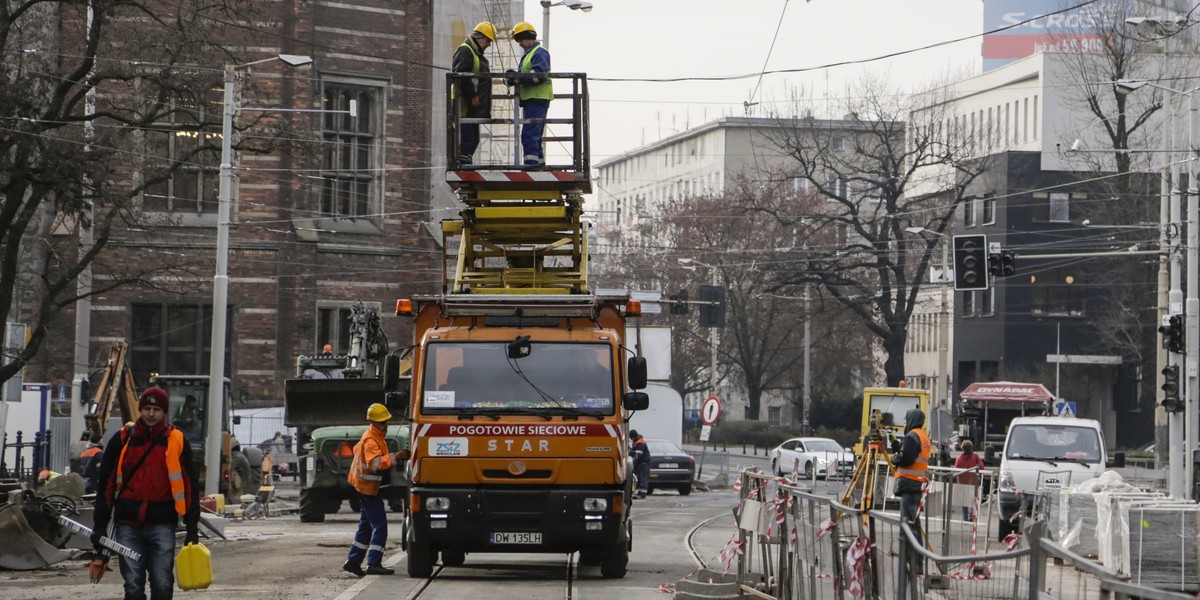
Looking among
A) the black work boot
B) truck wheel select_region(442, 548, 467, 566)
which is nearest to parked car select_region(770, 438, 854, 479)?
truck wheel select_region(442, 548, 467, 566)

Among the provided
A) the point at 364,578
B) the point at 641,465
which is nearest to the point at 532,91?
the point at 364,578

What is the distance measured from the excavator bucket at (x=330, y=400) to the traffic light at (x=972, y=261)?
13126 millimetres

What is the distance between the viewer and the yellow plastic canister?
11.9 m

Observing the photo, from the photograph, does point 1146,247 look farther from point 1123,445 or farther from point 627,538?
point 627,538

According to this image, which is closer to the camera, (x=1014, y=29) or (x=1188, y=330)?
(x=1188, y=330)

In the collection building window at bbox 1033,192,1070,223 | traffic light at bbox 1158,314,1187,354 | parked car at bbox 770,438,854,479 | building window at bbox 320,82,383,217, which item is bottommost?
parked car at bbox 770,438,854,479

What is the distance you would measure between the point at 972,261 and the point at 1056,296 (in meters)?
43.0

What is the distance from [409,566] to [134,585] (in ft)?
18.0

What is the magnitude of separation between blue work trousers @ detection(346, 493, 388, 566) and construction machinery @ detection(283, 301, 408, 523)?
30.1 ft

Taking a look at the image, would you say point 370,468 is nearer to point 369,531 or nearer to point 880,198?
point 369,531

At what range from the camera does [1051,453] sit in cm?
2864

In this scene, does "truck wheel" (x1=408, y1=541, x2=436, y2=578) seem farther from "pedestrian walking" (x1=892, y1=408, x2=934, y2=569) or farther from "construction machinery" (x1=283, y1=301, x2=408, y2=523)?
"construction machinery" (x1=283, y1=301, x2=408, y2=523)

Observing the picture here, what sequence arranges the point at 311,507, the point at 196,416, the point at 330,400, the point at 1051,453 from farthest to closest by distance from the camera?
the point at 196,416, the point at 330,400, the point at 311,507, the point at 1051,453

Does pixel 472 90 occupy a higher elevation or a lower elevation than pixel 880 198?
lower
